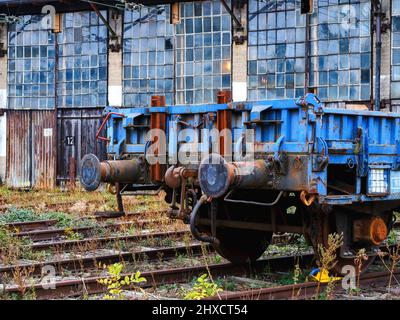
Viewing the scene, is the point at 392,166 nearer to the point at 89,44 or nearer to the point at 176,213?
the point at 176,213

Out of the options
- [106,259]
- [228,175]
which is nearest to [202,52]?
[106,259]

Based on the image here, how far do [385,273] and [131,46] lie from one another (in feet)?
53.2

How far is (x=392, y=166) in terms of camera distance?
8500mm

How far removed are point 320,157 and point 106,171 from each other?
292 cm

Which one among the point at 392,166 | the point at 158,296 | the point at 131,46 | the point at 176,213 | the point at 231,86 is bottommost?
the point at 158,296

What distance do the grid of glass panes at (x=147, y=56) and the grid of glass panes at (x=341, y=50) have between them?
192 inches

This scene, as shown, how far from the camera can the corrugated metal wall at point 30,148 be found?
80.7 feet

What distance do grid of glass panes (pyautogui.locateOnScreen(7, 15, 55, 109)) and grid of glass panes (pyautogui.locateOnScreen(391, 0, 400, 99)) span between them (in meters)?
11.6

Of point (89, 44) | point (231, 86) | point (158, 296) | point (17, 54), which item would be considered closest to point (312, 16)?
point (231, 86)

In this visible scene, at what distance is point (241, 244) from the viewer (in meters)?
9.53

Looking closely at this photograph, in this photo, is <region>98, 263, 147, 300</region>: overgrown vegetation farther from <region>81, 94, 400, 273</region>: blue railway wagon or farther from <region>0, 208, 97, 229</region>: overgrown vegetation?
<region>0, 208, 97, 229</region>: overgrown vegetation

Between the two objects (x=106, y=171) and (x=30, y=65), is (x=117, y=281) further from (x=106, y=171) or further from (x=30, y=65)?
(x=30, y=65)
